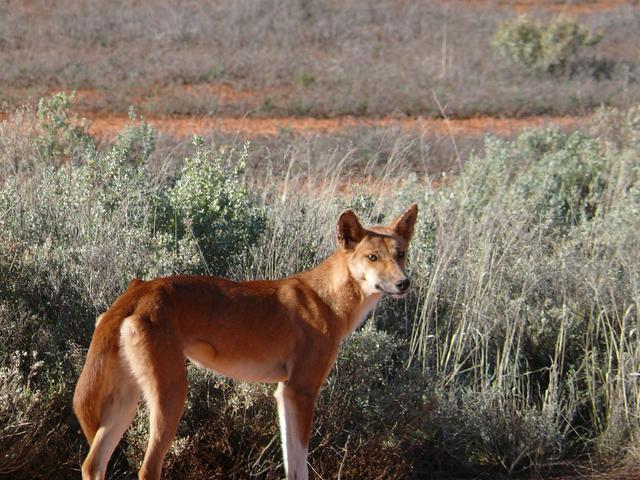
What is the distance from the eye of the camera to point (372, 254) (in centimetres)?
587

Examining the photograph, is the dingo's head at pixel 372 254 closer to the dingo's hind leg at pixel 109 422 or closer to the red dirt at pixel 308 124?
the dingo's hind leg at pixel 109 422

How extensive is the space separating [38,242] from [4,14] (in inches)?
849

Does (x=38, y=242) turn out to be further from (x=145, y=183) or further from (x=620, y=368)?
(x=620, y=368)

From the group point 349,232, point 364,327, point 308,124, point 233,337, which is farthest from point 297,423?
point 308,124

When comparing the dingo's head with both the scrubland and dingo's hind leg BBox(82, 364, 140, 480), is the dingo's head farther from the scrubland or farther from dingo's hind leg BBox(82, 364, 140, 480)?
dingo's hind leg BBox(82, 364, 140, 480)

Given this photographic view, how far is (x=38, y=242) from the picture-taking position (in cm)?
743

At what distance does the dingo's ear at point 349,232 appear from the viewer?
19.4 feet

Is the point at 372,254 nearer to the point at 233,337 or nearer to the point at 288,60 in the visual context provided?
the point at 233,337

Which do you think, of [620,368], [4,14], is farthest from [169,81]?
[620,368]

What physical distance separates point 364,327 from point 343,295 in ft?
3.63

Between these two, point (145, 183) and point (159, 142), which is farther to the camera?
point (159, 142)

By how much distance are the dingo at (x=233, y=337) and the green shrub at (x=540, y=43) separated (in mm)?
20609

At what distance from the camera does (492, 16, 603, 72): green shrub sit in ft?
→ 84.1

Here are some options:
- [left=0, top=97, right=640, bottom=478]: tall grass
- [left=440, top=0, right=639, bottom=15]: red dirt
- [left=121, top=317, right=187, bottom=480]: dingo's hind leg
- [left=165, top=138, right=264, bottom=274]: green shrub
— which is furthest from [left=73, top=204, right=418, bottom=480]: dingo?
[left=440, top=0, right=639, bottom=15]: red dirt
